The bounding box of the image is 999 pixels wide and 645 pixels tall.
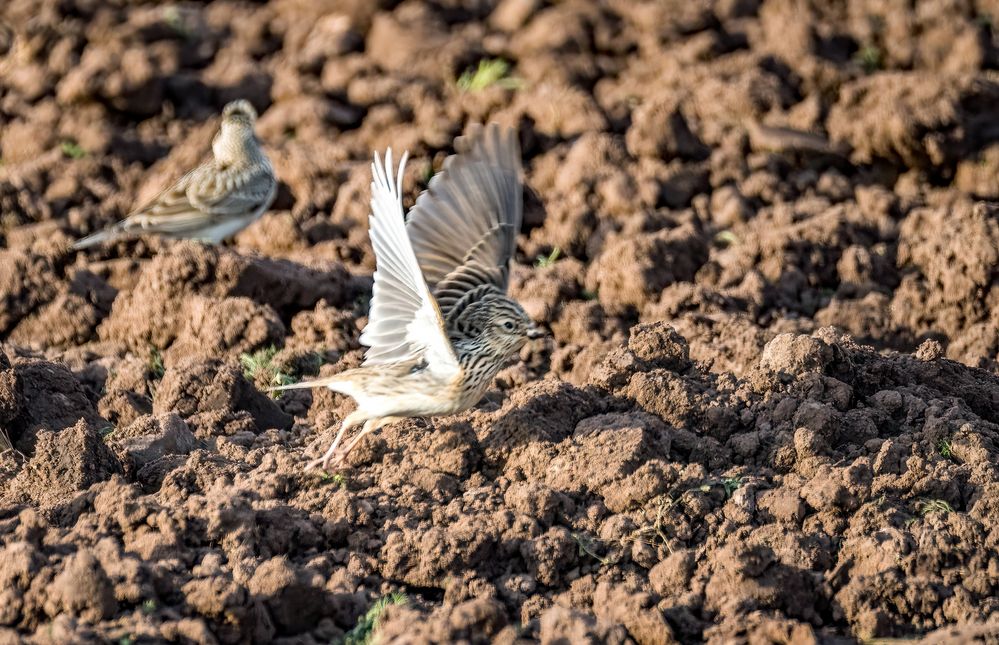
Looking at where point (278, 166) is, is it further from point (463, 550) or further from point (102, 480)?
point (463, 550)

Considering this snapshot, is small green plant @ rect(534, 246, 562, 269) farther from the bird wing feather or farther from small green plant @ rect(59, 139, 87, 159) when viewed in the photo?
small green plant @ rect(59, 139, 87, 159)

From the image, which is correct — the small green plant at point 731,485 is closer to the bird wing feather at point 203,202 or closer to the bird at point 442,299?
the bird at point 442,299

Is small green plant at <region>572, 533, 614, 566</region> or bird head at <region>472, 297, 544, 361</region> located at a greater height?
bird head at <region>472, 297, 544, 361</region>

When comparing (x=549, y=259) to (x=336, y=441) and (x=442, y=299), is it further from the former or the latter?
(x=336, y=441)

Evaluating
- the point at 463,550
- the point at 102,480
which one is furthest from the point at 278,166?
the point at 463,550

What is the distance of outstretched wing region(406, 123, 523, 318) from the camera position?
22.9ft

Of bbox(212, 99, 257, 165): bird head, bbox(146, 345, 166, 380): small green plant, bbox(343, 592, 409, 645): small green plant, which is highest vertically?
bbox(212, 99, 257, 165): bird head

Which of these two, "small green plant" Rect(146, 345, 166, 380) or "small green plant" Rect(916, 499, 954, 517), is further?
"small green plant" Rect(146, 345, 166, 380)

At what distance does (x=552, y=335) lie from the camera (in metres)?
8.50

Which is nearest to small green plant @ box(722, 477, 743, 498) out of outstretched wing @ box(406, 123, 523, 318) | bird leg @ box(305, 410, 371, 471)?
outstretched wing @ box(406, 123, 523, 318)

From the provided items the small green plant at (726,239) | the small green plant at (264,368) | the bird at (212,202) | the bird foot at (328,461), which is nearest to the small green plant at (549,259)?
the small green plant at (726,239)

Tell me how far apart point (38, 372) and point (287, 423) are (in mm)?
1402

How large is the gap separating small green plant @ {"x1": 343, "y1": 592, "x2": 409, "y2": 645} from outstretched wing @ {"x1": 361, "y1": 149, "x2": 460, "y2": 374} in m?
1.32

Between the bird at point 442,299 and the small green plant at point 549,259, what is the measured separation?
242cm
